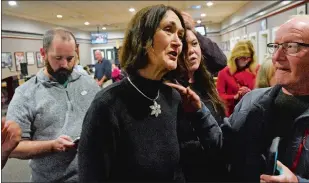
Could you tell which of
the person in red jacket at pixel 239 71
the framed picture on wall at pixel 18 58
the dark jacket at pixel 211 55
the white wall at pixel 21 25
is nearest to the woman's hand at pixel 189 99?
the dark jacket at pixel 211 55

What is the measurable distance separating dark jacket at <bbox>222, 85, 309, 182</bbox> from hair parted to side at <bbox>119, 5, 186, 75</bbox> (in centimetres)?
52

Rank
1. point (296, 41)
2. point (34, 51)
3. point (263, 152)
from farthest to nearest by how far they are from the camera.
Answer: point (34, 51), point (263, 152), point (296, 41)

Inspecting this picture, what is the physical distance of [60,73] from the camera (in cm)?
168

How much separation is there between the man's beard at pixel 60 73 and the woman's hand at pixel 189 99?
2.37ft

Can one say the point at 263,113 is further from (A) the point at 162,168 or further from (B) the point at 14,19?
(B) the point at 14,19

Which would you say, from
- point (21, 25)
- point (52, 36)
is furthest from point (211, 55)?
point (21, 25)

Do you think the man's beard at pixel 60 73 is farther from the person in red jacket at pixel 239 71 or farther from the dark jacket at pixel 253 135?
the person in red jacket at pixel 239 71

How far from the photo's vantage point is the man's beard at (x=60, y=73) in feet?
5.47

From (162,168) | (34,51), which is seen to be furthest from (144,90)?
(34,51)

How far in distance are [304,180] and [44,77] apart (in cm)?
135

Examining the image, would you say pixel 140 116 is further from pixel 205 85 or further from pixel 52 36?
pixel 52 36

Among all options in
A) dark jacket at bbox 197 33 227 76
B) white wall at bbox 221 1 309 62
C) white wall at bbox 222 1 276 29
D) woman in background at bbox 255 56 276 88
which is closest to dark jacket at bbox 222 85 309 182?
dark jacket at bbox 197 33 227 76

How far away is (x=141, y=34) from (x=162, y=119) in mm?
349

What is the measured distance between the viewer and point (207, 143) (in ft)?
4.38
